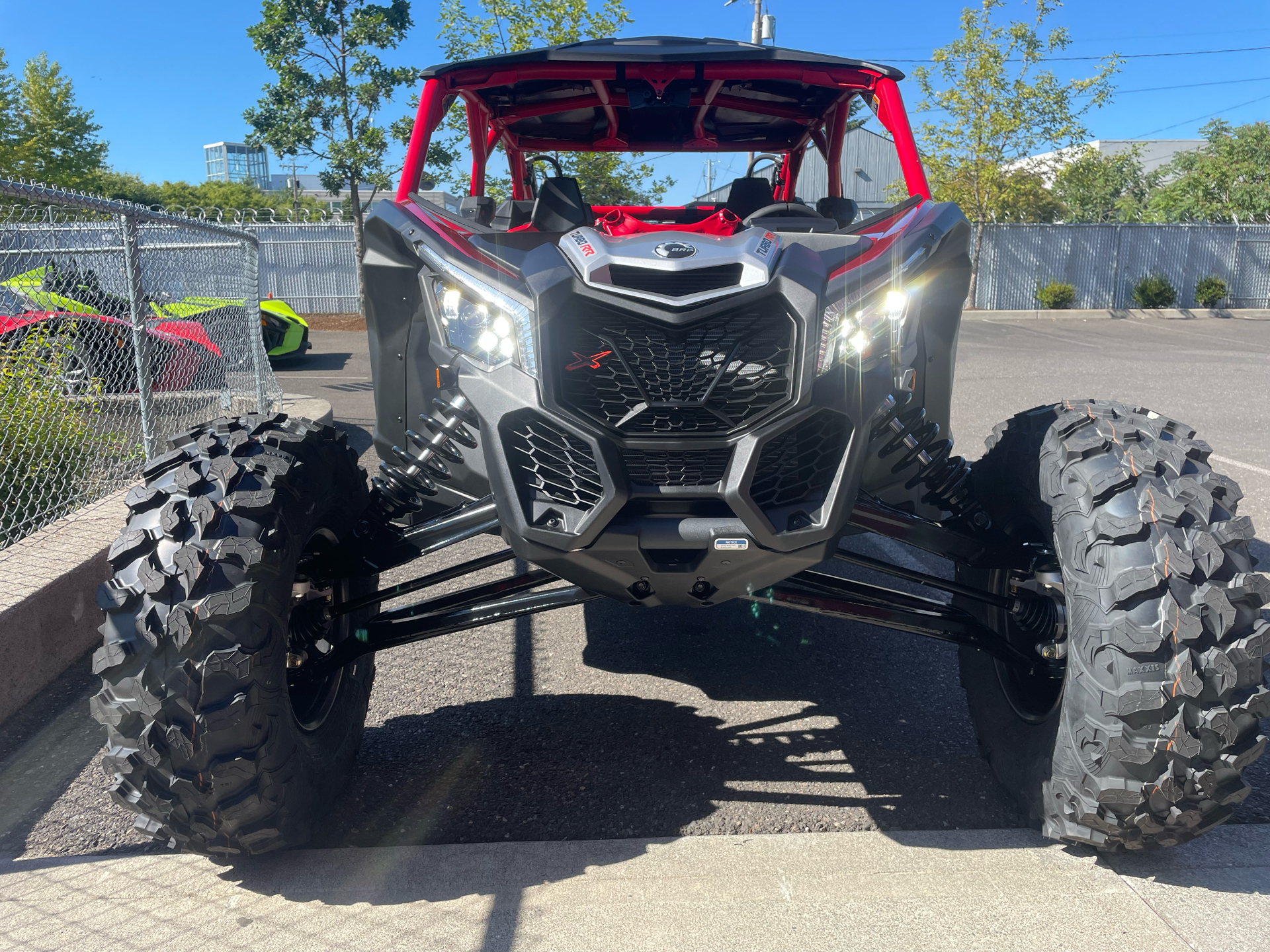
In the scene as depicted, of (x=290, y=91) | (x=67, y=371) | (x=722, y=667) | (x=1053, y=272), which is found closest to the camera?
(x=722, y=667)

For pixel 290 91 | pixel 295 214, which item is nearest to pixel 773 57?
pixel 290 91

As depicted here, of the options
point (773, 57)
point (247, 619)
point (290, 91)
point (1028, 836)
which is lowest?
point (1028, 836)

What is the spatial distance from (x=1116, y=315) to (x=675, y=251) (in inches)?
1039

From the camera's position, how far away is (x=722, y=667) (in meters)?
3.81

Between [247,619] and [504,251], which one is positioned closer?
[247,619]

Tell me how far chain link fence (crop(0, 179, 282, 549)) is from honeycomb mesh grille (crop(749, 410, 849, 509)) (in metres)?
3.44

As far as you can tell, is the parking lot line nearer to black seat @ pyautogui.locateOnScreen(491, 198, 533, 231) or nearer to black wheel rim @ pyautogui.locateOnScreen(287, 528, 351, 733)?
black seat @ pyautogui.locateOnScreen(491, 198, 533, 231)

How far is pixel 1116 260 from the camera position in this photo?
90.1 feet

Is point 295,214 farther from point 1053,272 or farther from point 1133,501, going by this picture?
point 1133,501

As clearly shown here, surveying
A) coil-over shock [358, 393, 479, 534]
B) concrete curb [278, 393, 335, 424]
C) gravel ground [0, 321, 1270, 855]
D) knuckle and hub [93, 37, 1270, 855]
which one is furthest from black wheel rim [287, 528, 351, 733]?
concrete curb [278, 393, 335, 424]

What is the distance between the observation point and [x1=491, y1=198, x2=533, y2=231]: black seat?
3480 millimetres

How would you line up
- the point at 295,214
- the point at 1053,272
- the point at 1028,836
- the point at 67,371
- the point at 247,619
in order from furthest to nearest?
the point at 1053,272
the point at 295,214
the point at 67,371
the point at 1028,836
the point at 247,619

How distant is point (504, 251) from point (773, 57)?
1287 mm

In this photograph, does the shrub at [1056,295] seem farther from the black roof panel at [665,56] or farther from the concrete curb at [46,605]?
the concrete curb at [46,605]
